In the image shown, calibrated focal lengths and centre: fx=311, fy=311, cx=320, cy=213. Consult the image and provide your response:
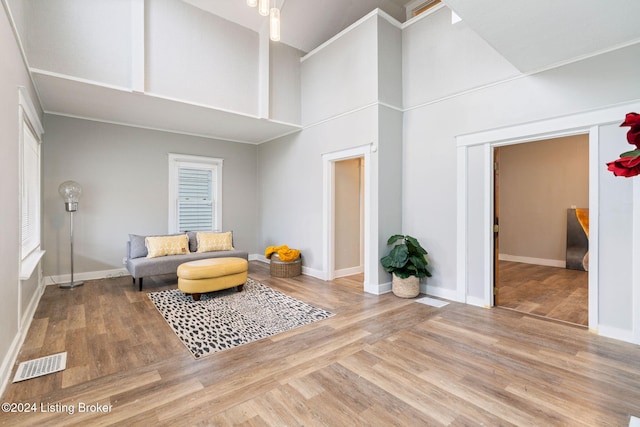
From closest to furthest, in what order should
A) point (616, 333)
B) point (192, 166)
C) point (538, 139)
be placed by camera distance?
point (616, 333) → point (538, 139) → point (192, 166)

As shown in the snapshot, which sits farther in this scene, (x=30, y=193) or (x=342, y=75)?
(x=342, y=75)

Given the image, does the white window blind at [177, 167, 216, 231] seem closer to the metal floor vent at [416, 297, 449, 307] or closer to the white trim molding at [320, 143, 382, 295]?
the white trim molding at [320, 143, 382, 295]

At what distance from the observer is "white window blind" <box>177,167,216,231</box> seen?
20.4 ft

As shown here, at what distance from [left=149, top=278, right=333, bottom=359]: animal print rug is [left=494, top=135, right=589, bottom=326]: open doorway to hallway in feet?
10.8

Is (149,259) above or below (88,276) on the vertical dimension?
above

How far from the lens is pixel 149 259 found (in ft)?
15.5

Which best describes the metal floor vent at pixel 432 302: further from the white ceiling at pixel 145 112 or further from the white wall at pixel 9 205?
the white wall at pixel 9 205

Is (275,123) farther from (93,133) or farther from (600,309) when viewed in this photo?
(600,309)

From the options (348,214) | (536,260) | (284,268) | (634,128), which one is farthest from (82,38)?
(536,260)

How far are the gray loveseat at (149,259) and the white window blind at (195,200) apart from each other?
1.05 metres

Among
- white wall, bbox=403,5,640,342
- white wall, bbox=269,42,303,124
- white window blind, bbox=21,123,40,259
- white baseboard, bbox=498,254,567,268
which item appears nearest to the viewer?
white wall, bbox=403,5,640,342

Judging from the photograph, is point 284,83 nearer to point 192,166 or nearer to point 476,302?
point 192,166

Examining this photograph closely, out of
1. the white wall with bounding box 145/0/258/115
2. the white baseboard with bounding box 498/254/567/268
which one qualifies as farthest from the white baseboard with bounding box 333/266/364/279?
the white baseboard with bounding box 498/254/567/268

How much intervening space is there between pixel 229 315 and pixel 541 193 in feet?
21.3
